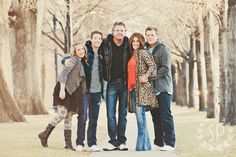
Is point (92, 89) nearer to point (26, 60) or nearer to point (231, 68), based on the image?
point (231, 68)

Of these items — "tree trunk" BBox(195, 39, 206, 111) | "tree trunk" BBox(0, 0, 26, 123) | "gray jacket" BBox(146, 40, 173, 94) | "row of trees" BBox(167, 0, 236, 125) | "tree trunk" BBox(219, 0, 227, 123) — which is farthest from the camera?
"tree trunk" BBox(195, 39, 206, 111)

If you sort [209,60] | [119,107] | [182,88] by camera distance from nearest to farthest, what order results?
[119,107] → [209,60] → [182,88]

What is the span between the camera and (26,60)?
2883 centimetres

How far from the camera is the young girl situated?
1182 centimetres

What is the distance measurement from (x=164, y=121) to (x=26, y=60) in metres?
17.8

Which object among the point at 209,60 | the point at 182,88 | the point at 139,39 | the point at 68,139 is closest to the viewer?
the point at 139,39

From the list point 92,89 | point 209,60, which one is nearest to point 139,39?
point 92,89

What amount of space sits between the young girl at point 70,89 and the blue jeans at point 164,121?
140 cm

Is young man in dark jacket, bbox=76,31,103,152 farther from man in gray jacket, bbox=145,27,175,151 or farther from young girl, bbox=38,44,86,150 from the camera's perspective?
man in gray jacket, bbox=145,27,175,151

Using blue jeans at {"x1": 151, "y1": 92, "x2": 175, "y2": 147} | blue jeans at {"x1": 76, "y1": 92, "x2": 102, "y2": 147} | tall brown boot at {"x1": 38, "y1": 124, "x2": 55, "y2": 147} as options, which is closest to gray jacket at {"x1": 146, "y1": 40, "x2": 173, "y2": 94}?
blue jeans at {"x1": 151, "y1": 92, "x2": 175, "y2": 147}

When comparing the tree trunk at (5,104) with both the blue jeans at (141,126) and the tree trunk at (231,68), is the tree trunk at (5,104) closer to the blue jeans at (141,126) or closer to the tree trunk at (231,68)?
the tree trunk at (231,68)

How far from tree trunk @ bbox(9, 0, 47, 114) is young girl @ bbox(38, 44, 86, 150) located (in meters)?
16.7

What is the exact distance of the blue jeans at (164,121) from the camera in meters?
11.6

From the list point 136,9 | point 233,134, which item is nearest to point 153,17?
point 136,9
